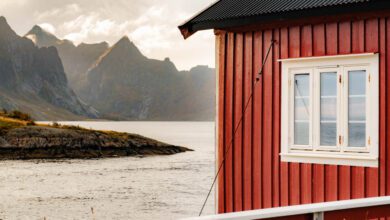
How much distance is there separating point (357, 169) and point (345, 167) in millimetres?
176

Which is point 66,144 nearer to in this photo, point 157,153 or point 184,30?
point 157,153

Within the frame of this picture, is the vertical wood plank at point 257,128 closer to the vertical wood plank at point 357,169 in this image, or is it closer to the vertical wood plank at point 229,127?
the vertical wood plank at point 229,127

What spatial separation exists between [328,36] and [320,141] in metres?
1.53

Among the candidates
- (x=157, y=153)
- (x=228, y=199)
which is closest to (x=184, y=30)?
(x=228, y=199)

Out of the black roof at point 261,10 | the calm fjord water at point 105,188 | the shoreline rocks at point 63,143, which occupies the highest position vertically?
the black roof at point 261,10

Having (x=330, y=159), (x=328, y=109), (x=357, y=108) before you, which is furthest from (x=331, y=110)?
(x=330, y=159)

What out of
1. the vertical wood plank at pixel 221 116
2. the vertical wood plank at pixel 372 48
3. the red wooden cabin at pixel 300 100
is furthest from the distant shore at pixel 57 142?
the vertical wood plank at pixel 372 48

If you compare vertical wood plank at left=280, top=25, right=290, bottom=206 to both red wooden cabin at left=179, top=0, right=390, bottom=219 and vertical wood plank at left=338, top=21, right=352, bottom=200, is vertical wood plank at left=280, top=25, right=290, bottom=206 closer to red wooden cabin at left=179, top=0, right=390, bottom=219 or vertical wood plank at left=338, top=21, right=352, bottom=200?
red wooden cabin at left=179, top=0, right=390, bottom=219

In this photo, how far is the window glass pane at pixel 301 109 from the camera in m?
9.85

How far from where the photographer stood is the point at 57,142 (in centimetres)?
7381

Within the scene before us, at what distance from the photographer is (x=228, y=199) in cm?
1073

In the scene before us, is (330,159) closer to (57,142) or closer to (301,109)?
(301,109)

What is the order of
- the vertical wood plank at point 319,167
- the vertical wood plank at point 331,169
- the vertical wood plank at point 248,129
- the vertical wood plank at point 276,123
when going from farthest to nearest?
1. the vertical wood plank at point 248,129
2. the vertical wood plank at point 276,123
3. the vertical wood plank at point 319,167
4. the vertical wood plank at point 331,169

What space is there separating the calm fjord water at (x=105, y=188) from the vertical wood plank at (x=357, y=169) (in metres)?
30.1
